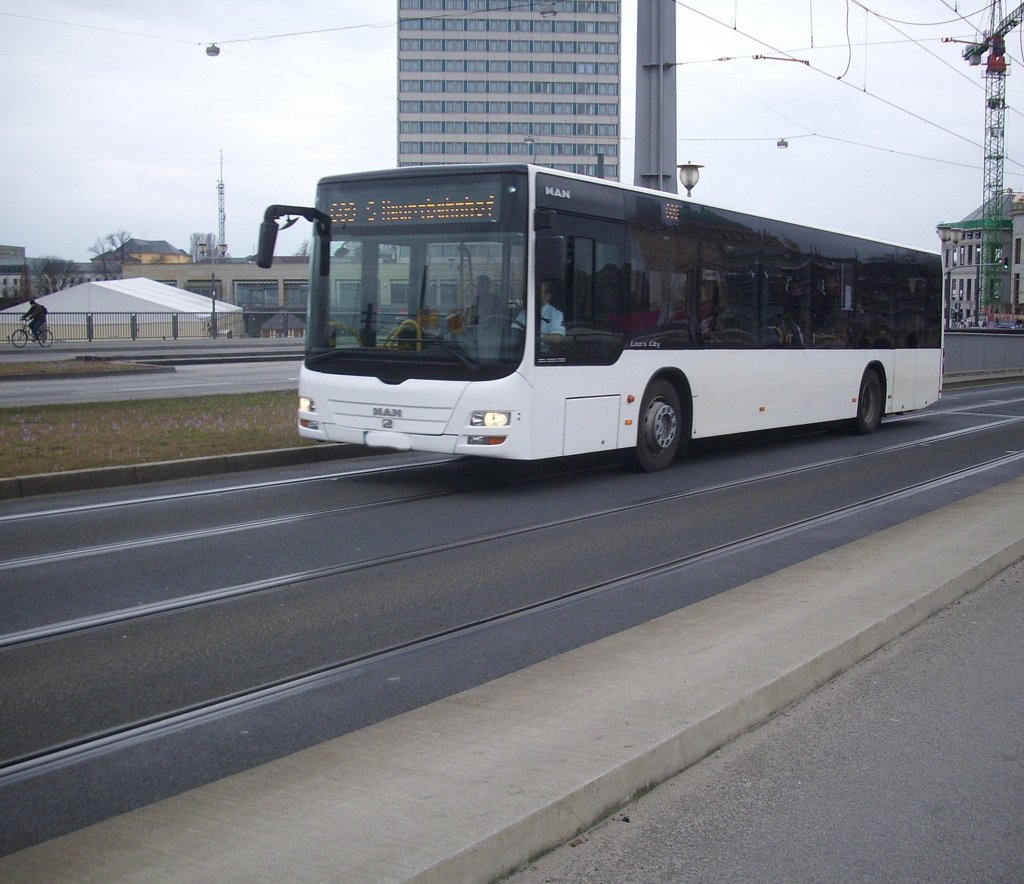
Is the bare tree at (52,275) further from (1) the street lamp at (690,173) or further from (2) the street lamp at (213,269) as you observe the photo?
(1) the street lamp at (690,173)

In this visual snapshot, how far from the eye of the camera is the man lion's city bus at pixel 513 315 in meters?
11.0

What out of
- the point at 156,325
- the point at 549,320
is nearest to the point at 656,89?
the point at 549,320

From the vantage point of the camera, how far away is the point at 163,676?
18.3 ft

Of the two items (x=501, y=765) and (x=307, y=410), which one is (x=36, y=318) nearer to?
(x=307, y=410)

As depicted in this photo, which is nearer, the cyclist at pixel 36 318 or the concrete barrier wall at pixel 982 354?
the concrete barrier wall at pixel 982 354

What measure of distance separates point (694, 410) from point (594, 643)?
819 cm

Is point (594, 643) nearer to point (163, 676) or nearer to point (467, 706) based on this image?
point (467, 706)

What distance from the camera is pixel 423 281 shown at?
11281 mm

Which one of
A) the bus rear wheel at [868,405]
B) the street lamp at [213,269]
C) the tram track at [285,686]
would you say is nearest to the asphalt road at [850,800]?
the tram track at [285,686]

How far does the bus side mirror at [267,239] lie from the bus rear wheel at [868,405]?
10.4 metres

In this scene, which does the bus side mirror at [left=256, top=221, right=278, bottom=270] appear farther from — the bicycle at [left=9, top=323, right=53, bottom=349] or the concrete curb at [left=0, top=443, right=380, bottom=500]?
the bicycle at [left=9, top=323, right=53, bottom=349]

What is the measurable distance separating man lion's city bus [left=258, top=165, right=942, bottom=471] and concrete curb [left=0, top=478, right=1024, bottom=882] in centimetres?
486

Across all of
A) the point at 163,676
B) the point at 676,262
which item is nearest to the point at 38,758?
the point at 163,676

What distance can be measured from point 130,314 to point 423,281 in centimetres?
4250
